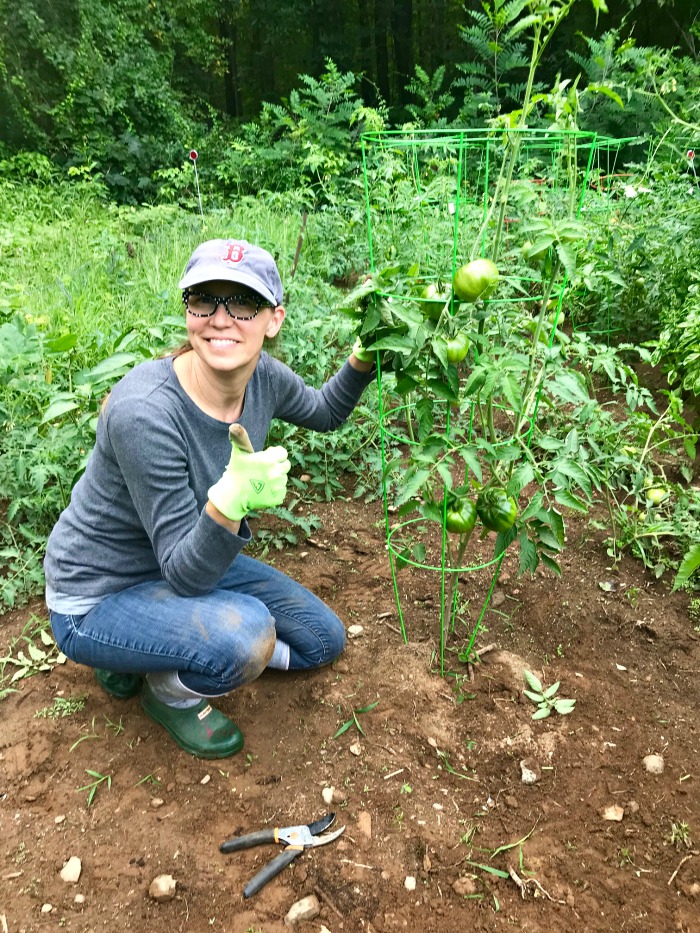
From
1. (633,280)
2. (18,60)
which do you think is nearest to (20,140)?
(18,60)

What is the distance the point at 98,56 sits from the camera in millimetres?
7340

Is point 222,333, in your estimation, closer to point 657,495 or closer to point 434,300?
point 434,300

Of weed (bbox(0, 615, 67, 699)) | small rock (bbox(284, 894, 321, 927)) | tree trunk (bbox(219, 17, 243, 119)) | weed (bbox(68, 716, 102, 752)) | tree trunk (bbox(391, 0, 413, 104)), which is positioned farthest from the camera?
tree trunk (bbox(219, 17, 243, 119))

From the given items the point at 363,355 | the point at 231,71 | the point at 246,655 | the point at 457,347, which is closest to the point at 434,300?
the point at 457,347

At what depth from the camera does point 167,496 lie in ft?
4.88

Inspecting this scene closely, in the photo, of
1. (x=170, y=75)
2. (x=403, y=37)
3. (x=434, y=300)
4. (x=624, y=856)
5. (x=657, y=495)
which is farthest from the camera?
(x=403, y=37)

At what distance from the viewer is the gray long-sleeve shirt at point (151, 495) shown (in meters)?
1.46

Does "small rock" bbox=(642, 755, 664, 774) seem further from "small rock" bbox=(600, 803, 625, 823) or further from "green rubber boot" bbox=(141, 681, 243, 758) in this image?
"green rubber boot" bbox=(141, 681, 243, 758)

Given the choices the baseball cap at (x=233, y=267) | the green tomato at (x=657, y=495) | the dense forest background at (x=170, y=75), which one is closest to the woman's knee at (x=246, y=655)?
the baseball cap at (x=233, y=267)

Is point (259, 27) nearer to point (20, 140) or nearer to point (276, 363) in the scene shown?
point (20, 140)

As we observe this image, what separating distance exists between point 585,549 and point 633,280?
57.7 inches

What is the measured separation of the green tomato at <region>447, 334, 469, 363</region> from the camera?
4.41 feet

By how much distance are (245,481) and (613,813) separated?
3.66ft

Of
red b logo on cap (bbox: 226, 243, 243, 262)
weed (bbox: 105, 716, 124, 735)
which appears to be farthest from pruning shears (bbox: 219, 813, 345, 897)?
red b logo on cap (bbox: 226, 243, 243, 262)
